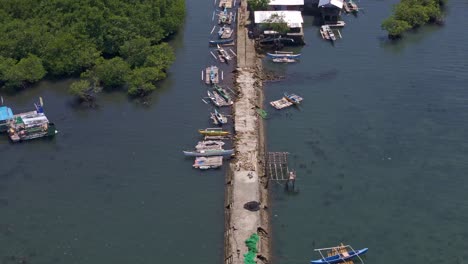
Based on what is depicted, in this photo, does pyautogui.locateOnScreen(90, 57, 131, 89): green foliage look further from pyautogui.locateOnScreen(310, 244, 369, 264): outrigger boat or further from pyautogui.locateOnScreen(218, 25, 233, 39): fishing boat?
pyautogui.locateOnScreen(310, 244, 369, 264): outrigger boat

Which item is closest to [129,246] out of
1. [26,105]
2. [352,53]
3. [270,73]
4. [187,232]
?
[187,232]

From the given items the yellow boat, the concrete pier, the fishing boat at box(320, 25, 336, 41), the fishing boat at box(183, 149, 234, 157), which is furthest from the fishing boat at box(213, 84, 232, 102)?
the fishing boat at box(320, 25, 336, 41)

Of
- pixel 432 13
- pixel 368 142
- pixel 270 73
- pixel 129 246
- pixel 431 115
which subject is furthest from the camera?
pixel 432 13

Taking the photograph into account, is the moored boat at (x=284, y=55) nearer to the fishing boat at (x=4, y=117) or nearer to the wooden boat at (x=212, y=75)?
the wooden boat at (x=212, y=75)

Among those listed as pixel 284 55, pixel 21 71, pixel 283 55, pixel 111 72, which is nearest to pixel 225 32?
pixel 283 55

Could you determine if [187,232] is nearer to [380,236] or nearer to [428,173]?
[380,236]

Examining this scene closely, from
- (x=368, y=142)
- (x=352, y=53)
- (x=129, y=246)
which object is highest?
(x=352, y=53)
